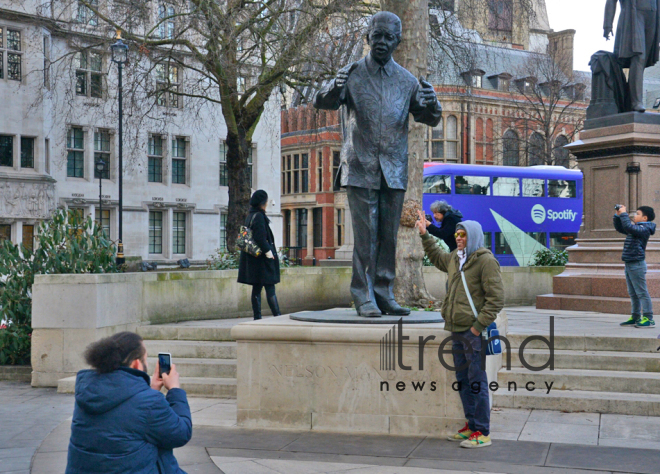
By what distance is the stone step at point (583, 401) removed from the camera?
7855mm

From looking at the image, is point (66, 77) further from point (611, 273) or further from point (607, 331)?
point (607, 331)

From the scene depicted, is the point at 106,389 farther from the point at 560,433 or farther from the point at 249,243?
the point at 249,243

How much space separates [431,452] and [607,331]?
4.39 meters

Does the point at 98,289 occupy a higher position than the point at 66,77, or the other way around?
the point at 66,77

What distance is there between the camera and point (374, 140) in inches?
293

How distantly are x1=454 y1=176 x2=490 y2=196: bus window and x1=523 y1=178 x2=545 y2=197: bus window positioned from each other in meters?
1.96

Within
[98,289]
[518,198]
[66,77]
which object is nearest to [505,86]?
[518,198]

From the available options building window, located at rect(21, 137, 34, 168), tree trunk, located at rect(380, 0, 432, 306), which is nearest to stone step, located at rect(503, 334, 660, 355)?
tree trunk, located at rect(380, 0, 432, 306)

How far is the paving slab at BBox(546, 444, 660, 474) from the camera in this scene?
233 inches

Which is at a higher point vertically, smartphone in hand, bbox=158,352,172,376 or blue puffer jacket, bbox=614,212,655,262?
blue puffer jacket, bbox=614,212,655,262

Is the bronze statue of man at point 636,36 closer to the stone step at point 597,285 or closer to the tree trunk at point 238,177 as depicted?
the stone step at point 597,285

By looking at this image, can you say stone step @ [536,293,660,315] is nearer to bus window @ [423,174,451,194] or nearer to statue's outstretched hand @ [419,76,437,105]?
statue's outstretched hand @ [419,76,437,105]

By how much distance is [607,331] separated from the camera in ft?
32.8

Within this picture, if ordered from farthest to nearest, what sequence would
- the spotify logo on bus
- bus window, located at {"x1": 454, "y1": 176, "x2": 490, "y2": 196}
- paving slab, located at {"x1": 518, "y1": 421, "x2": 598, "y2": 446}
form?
the spotify logo on bus → bus window, located at {"x1": 454, "y1": 176, "x2": 490, "y2": 196} → paving slab, located at {"x1": 518, "y1": 421, "x2": 598, "y2": 446}
